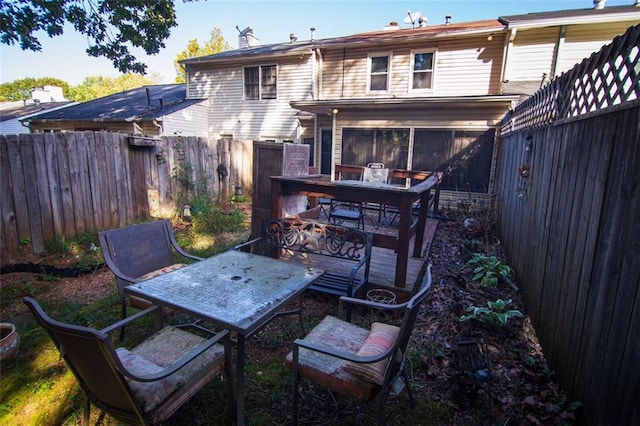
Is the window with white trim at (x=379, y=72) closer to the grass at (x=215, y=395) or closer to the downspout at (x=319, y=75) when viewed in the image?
the downspout at (x=319, y=75)

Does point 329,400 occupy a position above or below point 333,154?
below

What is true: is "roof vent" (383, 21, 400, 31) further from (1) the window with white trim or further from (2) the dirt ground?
(2) the dirt ground

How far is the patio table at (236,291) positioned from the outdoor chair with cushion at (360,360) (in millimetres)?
293

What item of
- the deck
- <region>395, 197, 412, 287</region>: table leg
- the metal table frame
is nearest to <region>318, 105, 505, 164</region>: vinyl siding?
the deck

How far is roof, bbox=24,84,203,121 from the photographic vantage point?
36.3ft

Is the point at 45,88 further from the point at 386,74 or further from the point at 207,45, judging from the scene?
the point at 386,74

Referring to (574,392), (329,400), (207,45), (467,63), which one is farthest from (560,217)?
(207,45)

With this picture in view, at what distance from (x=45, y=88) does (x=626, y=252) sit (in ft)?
93.6

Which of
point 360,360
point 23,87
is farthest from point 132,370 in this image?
point 23,87

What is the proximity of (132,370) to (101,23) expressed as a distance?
33.2ft

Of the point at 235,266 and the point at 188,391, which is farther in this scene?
the point at 235,266

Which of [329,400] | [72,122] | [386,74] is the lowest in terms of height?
[329,400]

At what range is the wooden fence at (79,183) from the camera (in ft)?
13.4

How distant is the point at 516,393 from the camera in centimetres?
213
